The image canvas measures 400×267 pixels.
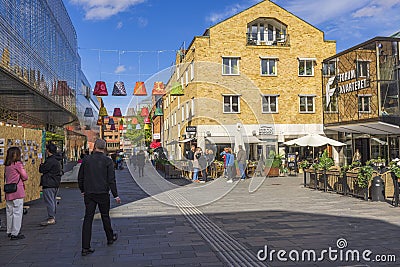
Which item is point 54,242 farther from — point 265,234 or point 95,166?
point 265,234

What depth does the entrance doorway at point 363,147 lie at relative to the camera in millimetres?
27594

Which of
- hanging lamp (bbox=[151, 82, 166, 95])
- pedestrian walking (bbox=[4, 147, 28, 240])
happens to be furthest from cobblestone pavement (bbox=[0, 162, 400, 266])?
hanging lamp (bbox=[151, 82, 166, 95])

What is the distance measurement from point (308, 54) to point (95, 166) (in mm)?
28570

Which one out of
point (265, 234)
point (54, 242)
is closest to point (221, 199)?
point (265, 234)

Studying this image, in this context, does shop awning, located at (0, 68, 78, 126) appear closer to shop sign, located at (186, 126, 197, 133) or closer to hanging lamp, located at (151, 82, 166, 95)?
hanging lamp, located at (151, 82, 166, 95)

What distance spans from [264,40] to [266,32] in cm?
78

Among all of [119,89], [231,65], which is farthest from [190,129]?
[119,89]

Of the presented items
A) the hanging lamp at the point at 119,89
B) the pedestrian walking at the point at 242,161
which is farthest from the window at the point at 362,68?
the hanging lamp at the point at 119,89

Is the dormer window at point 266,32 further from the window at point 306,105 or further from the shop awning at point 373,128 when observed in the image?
the shop awning at point 373,128

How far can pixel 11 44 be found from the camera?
32.6 feet

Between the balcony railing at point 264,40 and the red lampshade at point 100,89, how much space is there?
1455 centimetres

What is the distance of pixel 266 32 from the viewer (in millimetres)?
33344

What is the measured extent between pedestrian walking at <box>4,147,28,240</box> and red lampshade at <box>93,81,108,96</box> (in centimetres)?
1301

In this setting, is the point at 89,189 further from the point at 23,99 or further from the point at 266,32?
the point at 266,32
